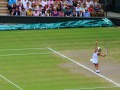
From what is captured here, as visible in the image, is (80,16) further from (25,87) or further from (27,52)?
(25,87)

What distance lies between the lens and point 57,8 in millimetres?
49844

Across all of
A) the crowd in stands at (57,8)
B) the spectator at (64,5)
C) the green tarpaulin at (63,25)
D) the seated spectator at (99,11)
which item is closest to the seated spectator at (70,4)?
the crowd in stands at (57,8)

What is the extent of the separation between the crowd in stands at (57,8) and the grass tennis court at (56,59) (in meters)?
2.30

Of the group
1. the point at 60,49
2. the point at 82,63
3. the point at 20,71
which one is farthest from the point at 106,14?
the point at 20,71

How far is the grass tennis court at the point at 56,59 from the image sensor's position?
32.2 metres

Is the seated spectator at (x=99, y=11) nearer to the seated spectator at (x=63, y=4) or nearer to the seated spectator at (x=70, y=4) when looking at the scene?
the seated spectator at (x=70, y=4)

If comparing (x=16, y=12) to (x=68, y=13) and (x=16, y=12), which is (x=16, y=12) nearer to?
(x=16, y=12)

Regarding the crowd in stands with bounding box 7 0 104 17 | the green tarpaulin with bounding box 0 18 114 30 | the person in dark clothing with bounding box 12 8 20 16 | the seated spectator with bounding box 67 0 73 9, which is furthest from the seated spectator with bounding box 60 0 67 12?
the person in dark clothing with bounding box 12 8 20 16

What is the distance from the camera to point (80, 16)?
165 ft

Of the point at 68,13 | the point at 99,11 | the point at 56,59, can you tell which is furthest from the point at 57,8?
the point at 56,59

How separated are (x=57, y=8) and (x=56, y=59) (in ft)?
41.0

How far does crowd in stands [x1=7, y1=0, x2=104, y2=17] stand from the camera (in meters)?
48.8

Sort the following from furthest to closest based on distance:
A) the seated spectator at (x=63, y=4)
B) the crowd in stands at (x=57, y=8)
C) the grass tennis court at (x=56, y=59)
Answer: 1. the seated spectator at (x=63, y=4)
2. the crowd in stands at (x=57, y=8)
3. the grass tennis court at (x=56, y=59)

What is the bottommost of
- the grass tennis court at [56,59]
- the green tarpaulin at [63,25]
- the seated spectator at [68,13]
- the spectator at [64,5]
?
the grass tennis court at [56,59]
